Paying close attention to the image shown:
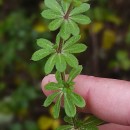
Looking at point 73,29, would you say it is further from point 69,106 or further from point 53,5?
point 69,106

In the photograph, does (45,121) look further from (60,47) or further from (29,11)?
(60,47)

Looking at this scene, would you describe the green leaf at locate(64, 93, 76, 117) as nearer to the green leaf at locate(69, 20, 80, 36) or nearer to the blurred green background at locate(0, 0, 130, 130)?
the green leaf at locate(69, 20, 80, 36)

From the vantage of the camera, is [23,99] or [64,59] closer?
[64,59]

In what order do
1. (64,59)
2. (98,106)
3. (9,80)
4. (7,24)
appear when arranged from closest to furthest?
1. (64,59)
2. (98,106)
3. (7,24)
4. (9,80)

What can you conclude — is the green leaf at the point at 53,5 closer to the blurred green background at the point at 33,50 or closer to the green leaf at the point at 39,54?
the green leaf at the point at 39,54

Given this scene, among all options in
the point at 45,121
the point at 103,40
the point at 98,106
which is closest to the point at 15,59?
the point at 45,121

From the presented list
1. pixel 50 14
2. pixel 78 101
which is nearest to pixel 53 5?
pixel 50 14
